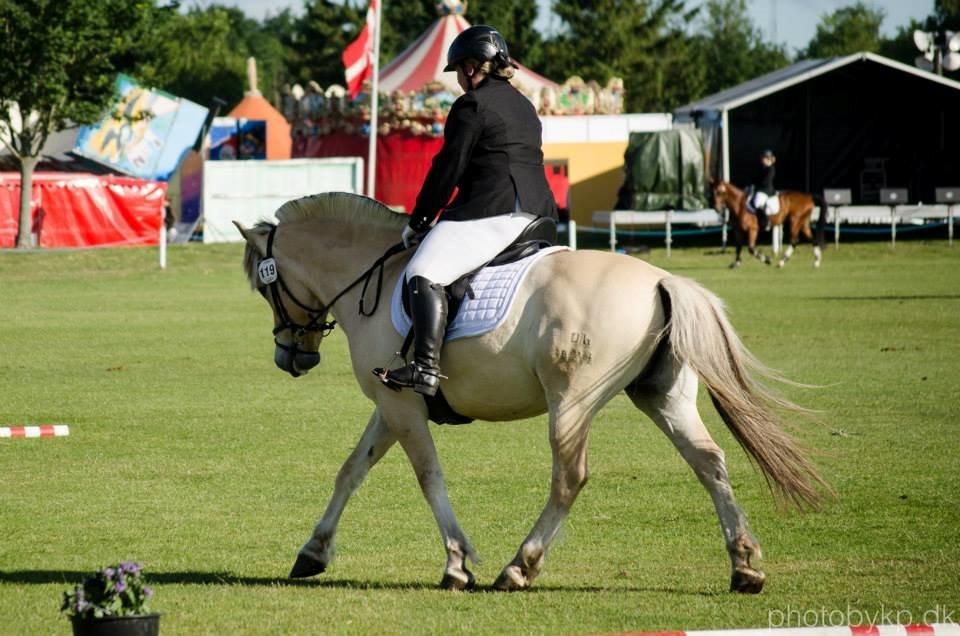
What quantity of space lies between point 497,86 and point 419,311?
135 centimetres

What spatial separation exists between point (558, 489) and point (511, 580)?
1.71 feet

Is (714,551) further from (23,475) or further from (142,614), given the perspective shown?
(23,475)

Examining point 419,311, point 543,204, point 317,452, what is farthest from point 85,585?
point 317,452

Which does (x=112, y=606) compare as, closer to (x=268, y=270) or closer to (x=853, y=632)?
(x=853, y=632)

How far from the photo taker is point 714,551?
7.90 metres

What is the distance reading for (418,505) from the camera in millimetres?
9320

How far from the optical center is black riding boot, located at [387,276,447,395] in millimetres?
7129

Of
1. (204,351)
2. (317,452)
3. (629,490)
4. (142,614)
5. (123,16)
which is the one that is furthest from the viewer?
(123,16)

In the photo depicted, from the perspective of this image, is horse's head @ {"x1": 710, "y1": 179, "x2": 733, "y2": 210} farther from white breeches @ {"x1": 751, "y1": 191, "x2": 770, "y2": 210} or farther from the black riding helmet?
the black riding helmet

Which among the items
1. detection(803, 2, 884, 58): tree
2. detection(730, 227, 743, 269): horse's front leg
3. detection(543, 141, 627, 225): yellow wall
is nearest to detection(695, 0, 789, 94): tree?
detection(803, 2, 884, 58): tree

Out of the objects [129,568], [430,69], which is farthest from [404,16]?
[129,568]

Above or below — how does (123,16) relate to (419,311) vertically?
above

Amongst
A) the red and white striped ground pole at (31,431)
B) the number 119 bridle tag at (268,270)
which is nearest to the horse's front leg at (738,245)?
the red and white striped ground pole at (31,431)

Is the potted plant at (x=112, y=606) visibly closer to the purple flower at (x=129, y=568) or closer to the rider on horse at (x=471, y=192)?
the purple flower at (x=129, y=568)
